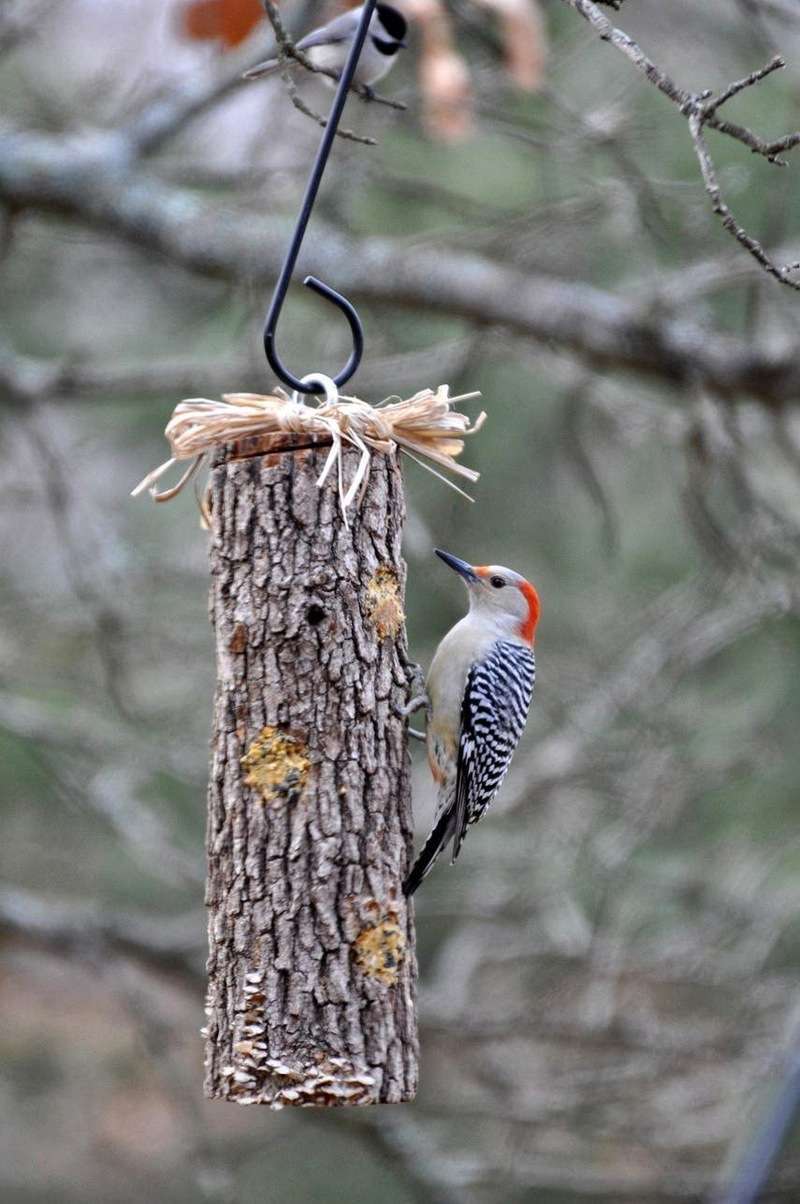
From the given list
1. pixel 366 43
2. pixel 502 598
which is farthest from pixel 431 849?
pixel 366 43

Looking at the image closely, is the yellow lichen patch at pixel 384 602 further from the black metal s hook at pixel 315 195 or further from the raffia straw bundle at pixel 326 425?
the black metal s hook at pixel 315 195

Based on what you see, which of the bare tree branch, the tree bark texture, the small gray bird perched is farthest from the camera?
the bare tree branch

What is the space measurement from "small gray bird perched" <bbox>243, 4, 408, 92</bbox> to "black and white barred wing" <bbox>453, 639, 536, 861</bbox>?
1862mm

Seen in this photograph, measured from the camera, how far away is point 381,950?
2.93m

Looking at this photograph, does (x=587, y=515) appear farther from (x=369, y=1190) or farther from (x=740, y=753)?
(x=369, y=1190)

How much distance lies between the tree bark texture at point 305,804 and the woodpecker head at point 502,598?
1147mm

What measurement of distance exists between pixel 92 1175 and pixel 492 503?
691 cm

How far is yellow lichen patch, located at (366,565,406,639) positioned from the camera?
3045 mm

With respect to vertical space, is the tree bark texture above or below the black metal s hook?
below

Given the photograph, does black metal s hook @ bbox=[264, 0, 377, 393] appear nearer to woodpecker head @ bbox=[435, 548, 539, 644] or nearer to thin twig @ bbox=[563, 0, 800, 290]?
thin twig @ bbox=[563, 0, 800, 290]

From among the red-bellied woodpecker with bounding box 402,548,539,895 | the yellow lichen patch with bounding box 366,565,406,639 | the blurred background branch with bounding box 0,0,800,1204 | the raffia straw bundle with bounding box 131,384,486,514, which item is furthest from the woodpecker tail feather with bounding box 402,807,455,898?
the blurred background branch with bounding box 0,0,800,1204

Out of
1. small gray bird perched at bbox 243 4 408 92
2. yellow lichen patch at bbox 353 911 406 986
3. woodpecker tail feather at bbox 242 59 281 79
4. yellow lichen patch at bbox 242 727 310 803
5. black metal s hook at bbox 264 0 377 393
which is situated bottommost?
yellow lichen patch at bbox 353 911 406 986

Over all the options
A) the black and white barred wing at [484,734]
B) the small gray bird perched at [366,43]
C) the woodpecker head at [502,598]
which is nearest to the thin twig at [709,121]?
the black and white barred wing at [484,734]

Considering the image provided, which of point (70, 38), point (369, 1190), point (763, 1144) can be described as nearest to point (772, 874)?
point (369, 1190)
